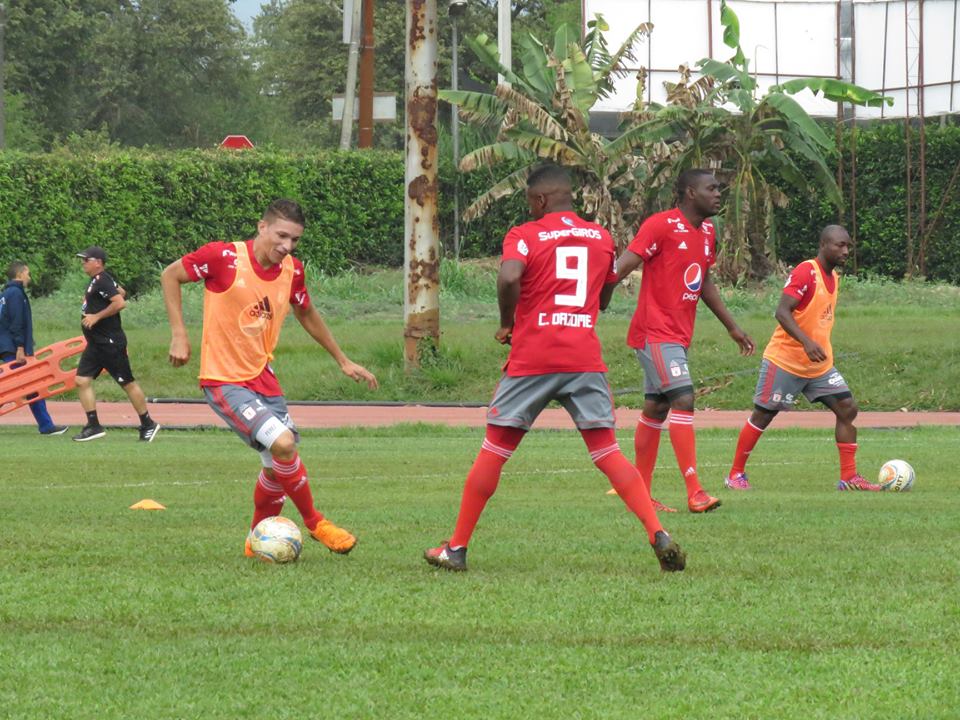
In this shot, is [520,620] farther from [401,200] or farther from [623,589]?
[401,200]

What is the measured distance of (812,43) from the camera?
43.8 metres

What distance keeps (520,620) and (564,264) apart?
6.62ft

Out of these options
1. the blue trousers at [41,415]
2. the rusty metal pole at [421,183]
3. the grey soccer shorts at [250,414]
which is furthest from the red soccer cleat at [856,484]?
the rusty metal pole at [421,183]

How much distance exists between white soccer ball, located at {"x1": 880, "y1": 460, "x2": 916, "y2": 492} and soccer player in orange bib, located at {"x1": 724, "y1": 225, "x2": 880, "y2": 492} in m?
0.11

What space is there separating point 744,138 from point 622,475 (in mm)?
25211

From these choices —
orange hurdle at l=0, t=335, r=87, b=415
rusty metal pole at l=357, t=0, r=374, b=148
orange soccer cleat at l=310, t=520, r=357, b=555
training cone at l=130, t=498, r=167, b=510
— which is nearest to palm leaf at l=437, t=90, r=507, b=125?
rusty metal pole at l=357, t=0, r=374, b=148

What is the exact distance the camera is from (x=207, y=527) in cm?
980

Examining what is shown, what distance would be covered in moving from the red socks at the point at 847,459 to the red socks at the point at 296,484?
504cm

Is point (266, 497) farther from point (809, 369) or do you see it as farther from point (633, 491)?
point (809, 369)

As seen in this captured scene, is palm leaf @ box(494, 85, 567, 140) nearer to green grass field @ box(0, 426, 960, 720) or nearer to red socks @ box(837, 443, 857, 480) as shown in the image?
red socks @ box(837, 443, 857, 480)

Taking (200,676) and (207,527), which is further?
(207,527)

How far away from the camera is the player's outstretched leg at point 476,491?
26.2 ft

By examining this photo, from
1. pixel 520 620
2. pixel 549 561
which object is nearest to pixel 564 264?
pixel 549 561

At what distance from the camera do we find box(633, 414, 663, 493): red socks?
10828 mm
